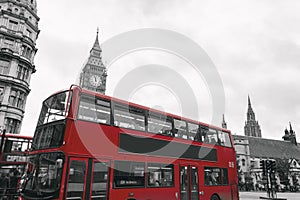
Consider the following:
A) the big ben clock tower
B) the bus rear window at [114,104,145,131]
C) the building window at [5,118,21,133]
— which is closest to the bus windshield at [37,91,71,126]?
the bus rear window at [114,104,145,131]

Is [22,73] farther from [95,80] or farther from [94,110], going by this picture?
[95,80]

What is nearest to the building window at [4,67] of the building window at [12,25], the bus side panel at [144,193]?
the building window at [12,25]

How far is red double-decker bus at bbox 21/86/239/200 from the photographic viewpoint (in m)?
7.09

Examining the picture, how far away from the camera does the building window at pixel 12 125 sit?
880 inches

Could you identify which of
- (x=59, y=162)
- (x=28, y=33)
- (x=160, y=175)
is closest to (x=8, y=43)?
(x=28, y=33)

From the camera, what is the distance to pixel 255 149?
66938mm

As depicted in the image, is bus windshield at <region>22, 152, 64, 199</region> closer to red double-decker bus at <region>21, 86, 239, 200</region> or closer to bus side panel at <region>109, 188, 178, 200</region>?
red double-decker bus at <region>21, 86, 239, 200</region>

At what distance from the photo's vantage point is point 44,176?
22.8 feet

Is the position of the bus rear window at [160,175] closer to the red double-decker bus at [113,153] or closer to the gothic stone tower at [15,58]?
the red double-decker bus at [113,153]

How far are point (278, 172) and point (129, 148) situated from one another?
5775 centimetres

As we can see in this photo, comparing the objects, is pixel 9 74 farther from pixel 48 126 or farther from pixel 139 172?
pixel 139 172

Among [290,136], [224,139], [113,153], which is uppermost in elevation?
[290,136]

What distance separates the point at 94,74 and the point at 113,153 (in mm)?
65531

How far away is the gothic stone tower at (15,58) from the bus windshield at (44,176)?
17.5 metres
